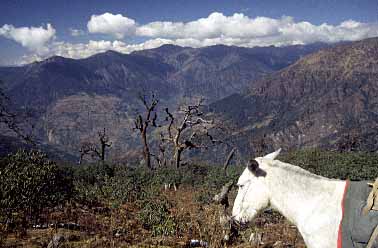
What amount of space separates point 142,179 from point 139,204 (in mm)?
9025

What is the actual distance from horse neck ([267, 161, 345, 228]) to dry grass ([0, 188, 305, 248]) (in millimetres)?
3645

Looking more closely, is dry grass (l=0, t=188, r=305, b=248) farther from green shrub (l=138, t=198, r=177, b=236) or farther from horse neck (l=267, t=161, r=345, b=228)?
horse neck (l=267, t=161, r=345, b=228)

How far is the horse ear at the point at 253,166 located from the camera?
5.97m

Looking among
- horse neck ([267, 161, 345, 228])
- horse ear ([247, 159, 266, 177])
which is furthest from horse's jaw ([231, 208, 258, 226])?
horse ear ([247, 159, 266, 177])

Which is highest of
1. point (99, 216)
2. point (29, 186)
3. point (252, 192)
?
point (252, 192)

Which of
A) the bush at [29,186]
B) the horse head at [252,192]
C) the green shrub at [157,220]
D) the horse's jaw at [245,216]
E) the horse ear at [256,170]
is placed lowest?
the green shrub at [157,220]

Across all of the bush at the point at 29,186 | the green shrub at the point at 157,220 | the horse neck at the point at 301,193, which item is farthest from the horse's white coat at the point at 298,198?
the bush at the point at 29,186

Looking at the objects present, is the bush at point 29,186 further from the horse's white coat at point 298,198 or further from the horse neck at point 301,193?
the horse neck at point 301,193

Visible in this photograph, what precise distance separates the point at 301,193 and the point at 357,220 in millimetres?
979

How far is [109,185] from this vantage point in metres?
21.8

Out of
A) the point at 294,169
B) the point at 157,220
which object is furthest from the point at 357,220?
the point at 157,220

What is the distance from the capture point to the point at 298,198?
5875 mm

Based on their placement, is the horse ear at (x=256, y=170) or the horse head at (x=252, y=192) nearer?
the horse ear at (x=256, y=170)

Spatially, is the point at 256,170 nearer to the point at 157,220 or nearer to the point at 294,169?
the point at 294,169
